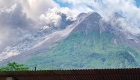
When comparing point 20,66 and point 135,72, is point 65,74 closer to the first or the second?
point 135,72

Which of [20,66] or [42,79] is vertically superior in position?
[20,66]

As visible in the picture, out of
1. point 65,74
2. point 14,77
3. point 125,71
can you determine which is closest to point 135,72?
point 125,71

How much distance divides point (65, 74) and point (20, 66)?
50329 millimetres

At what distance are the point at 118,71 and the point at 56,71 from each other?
8.71 feet

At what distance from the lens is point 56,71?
14.3 m

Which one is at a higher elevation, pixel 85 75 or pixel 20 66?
pixel 20 66

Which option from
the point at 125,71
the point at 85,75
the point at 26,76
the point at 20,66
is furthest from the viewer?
the point at 20,66

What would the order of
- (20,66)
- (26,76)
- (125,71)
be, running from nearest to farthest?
(125,71) < (26,76) < (20,66)

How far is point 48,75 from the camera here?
14984mm

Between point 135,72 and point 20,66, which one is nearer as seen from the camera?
point 135,72

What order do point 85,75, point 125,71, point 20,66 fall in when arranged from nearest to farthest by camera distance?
point 125,71 < point 85,75 < point 20,66

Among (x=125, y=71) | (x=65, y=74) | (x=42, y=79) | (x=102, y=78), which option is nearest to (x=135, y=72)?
(x=125, y=71)

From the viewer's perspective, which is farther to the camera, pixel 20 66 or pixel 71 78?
pixel 20 66

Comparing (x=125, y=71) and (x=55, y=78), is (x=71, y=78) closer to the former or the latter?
(x=55, y=78)
